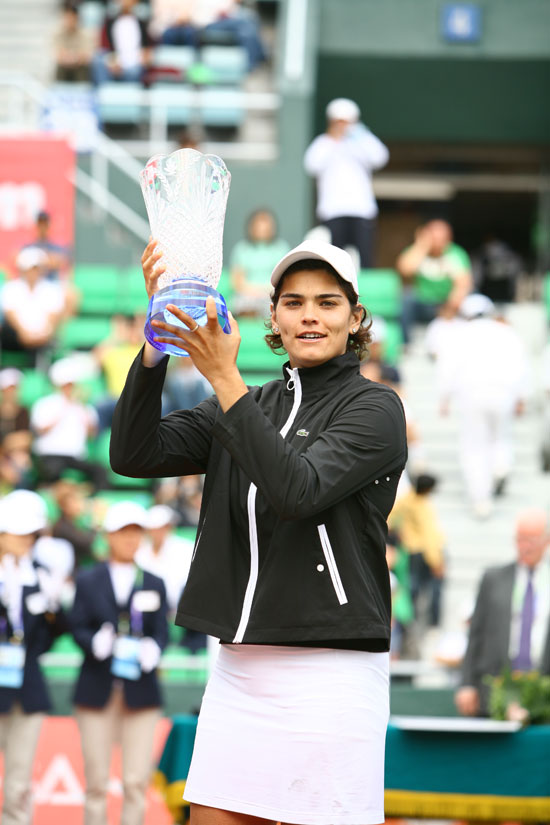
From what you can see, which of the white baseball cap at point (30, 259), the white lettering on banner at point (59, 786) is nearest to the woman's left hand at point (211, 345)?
the white lettering on banner at point (59, 786)

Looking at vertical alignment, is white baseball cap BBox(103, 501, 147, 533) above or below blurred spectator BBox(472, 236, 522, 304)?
below

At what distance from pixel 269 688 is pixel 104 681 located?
13.2 ft

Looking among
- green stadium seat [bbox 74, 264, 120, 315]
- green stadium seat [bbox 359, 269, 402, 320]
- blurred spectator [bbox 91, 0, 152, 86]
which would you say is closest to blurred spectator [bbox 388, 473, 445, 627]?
green stadium seat [bbox 359, 269, 402, 320]

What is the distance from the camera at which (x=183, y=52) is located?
609 inches

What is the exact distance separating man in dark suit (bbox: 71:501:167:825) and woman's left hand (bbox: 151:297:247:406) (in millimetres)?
4214

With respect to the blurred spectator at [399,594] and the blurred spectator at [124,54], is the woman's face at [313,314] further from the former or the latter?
the blurred spectator at [124,54]

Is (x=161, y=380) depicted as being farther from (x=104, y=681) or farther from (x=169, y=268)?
(x=104, y=681)

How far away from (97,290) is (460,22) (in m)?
6.21

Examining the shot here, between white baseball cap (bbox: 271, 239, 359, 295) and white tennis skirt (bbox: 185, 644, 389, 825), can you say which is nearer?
white tennis skirt (bbox: 185, 644, 389, 825)

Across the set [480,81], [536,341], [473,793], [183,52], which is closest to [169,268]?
[473,793]

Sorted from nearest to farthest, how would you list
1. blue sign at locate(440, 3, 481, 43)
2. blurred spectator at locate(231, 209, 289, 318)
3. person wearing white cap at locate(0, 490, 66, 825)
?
person wearing white cap at locate(0, 490, 66, 825), blurred spectator at locate(231, 209, 289, 318), blue sign at locate(440, 3, 481, 43)

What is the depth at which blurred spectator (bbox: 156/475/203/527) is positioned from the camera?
976cm

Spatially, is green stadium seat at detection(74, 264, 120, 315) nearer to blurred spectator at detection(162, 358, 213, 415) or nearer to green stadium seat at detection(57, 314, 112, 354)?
green stadium seat at detection(57, 314, 112, 354)

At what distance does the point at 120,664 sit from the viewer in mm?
6719
